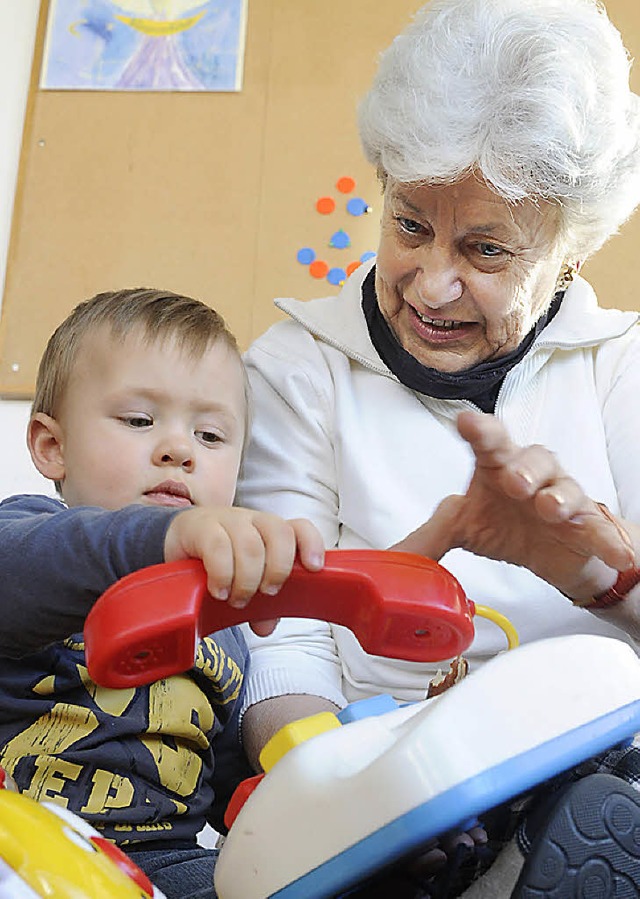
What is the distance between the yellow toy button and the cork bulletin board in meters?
1.63

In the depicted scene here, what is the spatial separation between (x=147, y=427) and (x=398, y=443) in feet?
1.09

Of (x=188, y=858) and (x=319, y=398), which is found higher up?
(x=319, y=398)

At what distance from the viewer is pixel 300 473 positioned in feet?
3.81

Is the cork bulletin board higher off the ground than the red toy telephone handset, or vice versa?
the cork bulletin board

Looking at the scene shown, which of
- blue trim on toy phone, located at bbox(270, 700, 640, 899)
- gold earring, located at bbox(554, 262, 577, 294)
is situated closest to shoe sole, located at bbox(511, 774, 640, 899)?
blue trim on toy phone, located at bbox(270, 700, 640, 899)

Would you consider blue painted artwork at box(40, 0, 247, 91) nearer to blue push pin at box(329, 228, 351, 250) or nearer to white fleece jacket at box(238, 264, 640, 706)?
blue push pin at box(329, 228, 351, 250)

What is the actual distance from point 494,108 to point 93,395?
0.50m

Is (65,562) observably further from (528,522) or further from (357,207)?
(357,207)

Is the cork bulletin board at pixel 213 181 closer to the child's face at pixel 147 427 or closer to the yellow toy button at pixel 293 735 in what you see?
the child's face at pixel 147 427

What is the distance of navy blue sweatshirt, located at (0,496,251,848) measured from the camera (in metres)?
0.69

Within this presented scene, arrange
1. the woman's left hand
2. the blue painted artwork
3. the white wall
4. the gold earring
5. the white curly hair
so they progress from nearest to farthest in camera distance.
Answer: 1. the woman's left hand
2. the white curly hair
3. the gold earring
4. the white wall
5. the blue painted artwork

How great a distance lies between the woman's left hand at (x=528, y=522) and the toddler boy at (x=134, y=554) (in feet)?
0.57

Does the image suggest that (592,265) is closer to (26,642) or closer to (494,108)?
(494,108)

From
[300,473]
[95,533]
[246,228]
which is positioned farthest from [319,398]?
[246,228]
